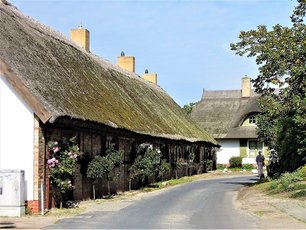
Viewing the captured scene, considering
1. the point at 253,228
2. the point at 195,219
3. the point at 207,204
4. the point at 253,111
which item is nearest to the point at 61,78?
the point at 207,204

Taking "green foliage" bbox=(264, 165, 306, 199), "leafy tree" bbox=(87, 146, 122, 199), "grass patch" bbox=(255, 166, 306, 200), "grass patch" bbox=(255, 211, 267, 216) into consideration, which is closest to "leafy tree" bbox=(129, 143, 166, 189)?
"leafy tree" bbox=(87, 146, 122, 199)

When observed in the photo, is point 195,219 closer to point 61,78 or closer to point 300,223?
point 300,223

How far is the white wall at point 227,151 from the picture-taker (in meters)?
61.7

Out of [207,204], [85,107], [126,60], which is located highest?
[126,60]

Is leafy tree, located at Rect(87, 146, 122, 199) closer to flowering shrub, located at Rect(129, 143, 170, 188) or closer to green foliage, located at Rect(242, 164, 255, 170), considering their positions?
flowering shrub, located at Rect(129, 143, 170, 188)

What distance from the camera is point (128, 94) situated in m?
33.8

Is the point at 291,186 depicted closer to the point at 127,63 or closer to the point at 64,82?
the point at 64,82

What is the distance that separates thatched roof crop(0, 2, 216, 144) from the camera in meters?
17.5

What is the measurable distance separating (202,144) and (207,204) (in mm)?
26374

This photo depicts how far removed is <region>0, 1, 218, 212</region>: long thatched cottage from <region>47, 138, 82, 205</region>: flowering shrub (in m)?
0.24

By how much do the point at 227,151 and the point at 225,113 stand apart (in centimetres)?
542

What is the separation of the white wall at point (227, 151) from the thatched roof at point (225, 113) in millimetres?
887

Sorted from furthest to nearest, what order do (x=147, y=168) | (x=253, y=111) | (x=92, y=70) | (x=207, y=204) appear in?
(x=253, y=111)
(x=92, y=70)
(x=147, y=168)
(x=207, y=204)

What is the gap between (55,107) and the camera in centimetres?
1773
